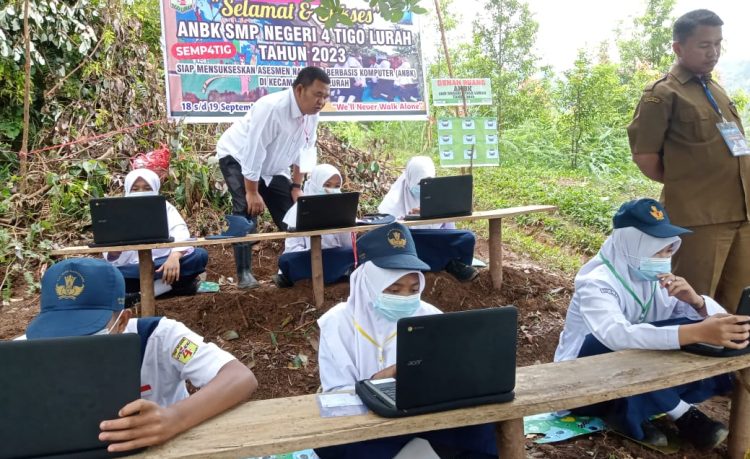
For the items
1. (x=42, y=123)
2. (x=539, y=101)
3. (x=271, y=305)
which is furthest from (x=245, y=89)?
(x=539, y=101)

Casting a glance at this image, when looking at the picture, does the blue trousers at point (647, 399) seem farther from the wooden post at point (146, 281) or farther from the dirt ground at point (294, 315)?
the wooden post at point (146, 281)

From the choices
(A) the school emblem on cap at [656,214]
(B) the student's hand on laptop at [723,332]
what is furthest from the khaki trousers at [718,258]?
(B) the student's hand on laptop at [723,332]

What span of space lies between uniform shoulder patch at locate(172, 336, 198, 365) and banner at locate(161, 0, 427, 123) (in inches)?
194

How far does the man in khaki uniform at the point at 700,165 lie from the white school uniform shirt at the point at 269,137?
2622 millimetres

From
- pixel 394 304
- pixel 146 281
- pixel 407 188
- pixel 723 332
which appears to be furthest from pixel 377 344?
pixel 407 188

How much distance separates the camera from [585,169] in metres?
9.66

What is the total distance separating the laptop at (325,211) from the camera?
4043mm

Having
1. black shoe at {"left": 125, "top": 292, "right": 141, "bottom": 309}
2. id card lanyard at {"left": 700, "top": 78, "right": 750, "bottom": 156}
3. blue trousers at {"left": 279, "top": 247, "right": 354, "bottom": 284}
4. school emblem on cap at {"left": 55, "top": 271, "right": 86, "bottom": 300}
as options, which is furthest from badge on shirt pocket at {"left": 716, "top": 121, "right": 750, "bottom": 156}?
black shoe at {"left": 125, "top": 292, "right": 141, "bottom": 309}

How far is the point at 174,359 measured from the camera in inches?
73.0

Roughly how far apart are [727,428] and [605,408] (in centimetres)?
53

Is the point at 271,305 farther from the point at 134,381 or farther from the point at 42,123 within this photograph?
the point at 42,123

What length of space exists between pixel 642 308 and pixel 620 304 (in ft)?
0.60

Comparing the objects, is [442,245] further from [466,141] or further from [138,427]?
[138,427]

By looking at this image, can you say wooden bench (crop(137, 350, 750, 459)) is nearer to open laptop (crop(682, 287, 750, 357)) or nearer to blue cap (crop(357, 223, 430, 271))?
open laptop (crop(682, 287, 750, 357))
